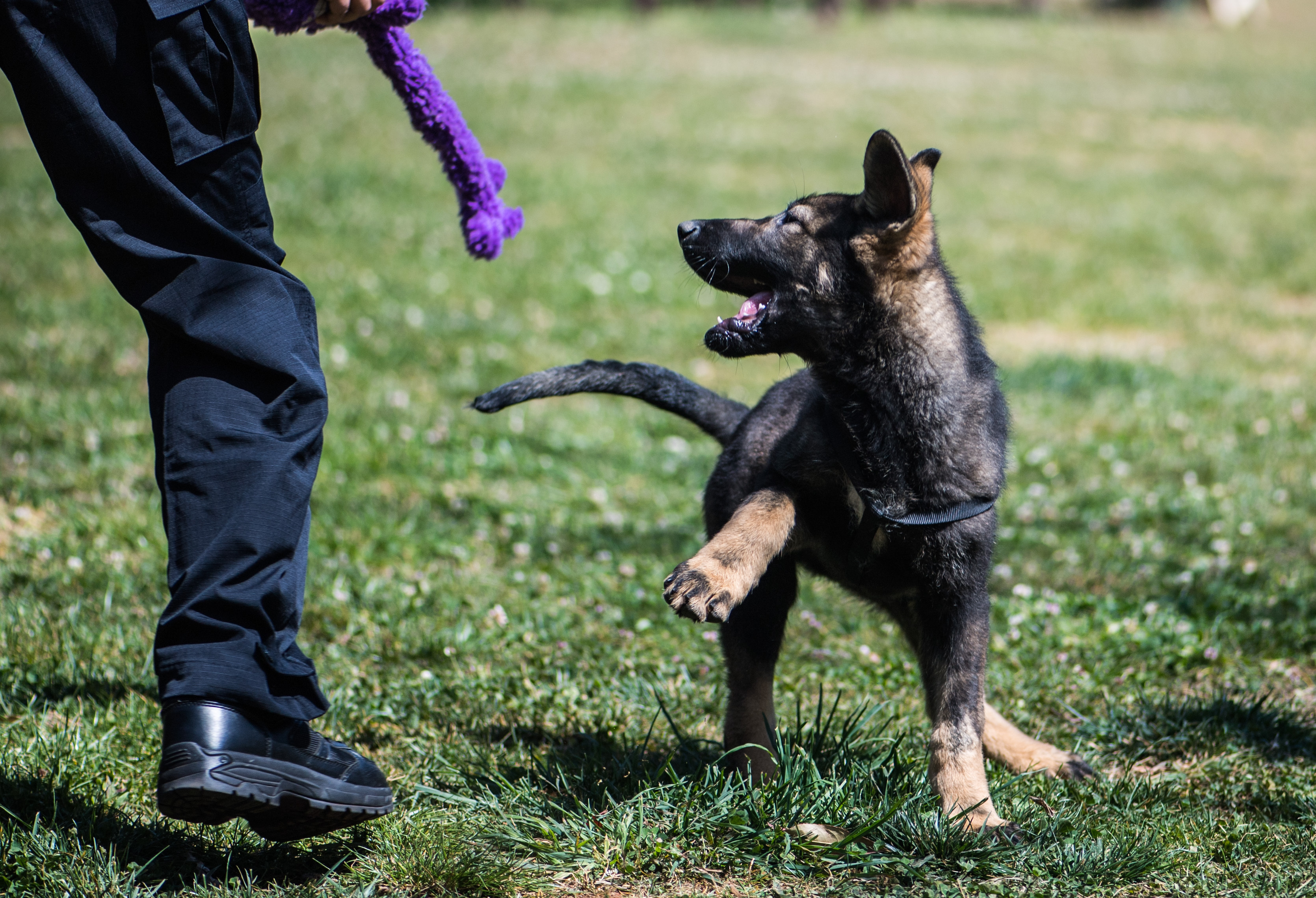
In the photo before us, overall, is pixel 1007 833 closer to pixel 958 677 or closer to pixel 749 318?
pixel 958 677

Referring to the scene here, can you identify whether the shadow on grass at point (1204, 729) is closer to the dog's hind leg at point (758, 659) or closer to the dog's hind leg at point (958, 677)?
the dog's hind leg at point (958, 677)

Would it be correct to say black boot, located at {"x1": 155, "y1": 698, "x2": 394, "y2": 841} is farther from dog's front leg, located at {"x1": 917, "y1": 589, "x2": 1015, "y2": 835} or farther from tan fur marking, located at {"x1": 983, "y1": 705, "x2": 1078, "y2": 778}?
tan fur marking, located at {"x1": 983, "y1": 705, "x2": 1078, "y2": 778}

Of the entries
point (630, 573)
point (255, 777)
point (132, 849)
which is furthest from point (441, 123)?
point (630, 573)

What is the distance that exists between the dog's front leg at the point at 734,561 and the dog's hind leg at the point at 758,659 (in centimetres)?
20

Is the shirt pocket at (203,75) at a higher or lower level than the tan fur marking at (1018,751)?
higher

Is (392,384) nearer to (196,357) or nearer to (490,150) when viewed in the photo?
(196,357)

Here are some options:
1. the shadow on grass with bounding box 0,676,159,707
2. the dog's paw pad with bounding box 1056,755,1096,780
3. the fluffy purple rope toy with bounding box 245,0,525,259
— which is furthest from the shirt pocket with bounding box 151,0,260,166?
the dog's paw pad with bounding box 1056,755,1096,780

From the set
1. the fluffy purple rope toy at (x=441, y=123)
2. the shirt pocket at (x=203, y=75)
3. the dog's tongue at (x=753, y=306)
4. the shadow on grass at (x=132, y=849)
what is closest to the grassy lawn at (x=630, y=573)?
the shadow on grass at (x=132, y=849)

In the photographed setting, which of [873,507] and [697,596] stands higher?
[873,507]

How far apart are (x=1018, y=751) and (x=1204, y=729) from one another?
60 centimetres

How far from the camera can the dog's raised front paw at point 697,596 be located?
2.47 m

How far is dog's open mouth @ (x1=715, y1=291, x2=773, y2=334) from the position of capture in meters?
2.98

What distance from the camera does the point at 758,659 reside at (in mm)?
2986

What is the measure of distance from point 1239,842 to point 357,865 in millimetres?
2030
